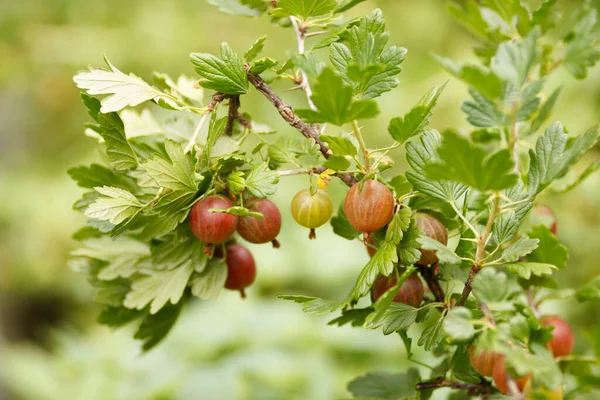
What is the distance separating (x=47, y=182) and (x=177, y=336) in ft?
5.16

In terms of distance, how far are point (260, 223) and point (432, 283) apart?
19cm

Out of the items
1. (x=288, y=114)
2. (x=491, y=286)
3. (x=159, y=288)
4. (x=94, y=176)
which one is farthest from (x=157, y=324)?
(x=491, y=286)

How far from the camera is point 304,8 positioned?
58 cm

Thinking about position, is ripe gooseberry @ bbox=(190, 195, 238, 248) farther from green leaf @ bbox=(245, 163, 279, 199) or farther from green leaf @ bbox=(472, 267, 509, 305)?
green leaf @ bbox=(472, 267, 509, 305)

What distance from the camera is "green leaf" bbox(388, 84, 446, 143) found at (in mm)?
496

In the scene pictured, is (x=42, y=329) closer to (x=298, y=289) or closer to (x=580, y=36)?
(x=298, y=289)

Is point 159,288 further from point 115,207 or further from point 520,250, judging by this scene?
point 520,250

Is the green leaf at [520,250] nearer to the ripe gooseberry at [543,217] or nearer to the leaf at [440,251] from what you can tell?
the leaf at [440,251]

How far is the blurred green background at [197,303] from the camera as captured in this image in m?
1.44

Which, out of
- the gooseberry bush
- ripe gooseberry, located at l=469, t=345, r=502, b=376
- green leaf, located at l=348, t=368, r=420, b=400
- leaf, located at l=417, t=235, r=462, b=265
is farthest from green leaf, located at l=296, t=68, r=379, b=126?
green leaf, located at l=348, t=368, r=420, b=400

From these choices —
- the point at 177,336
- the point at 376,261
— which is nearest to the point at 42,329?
the point at 177,336

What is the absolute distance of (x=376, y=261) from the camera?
0.51 m

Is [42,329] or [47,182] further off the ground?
[47,182]

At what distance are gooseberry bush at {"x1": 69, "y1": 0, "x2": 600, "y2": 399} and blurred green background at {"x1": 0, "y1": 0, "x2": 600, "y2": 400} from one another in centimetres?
70
